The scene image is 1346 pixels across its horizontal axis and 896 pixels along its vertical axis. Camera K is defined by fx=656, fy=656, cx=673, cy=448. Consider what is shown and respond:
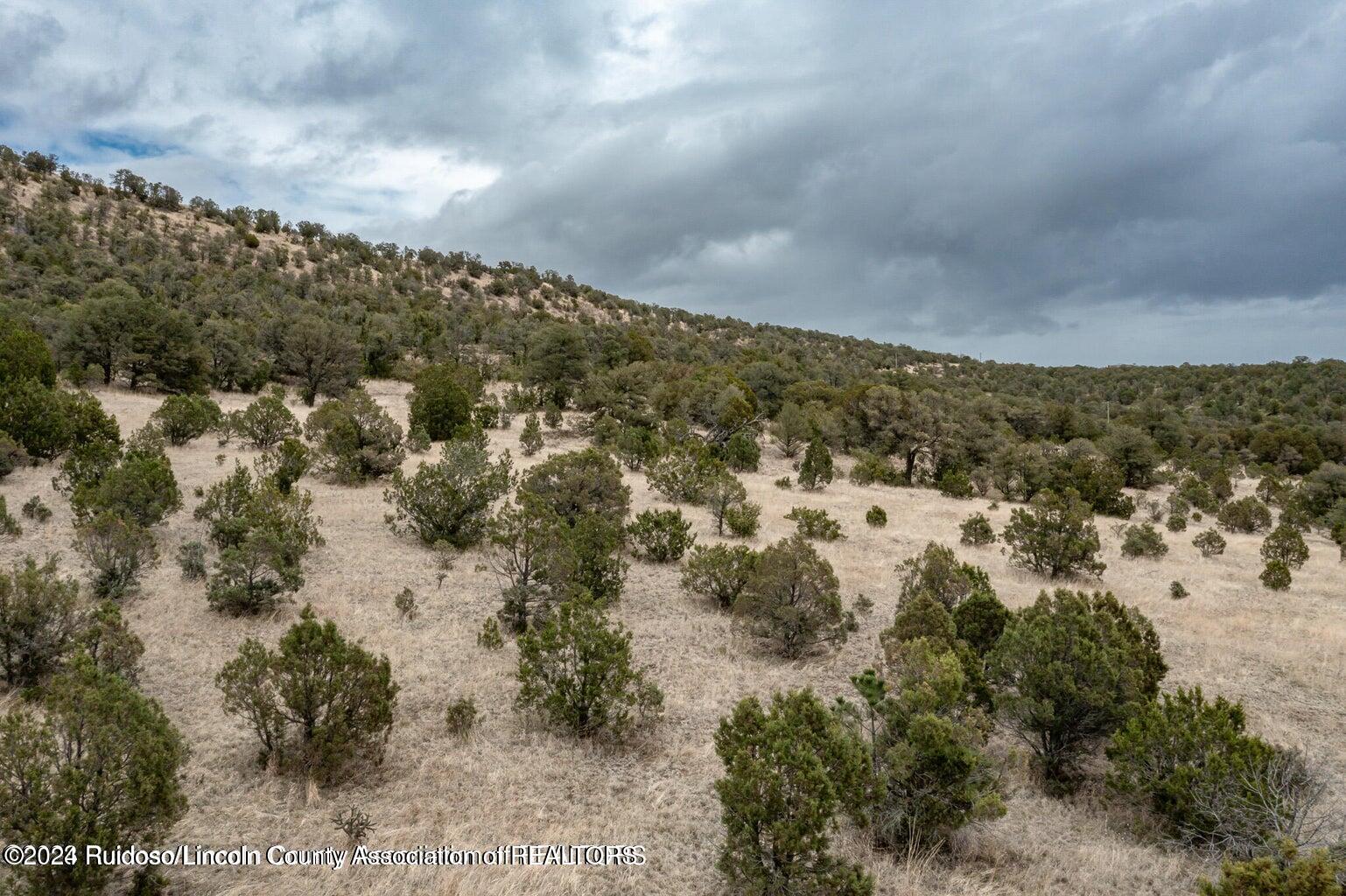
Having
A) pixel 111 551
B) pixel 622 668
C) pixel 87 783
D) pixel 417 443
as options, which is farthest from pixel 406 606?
pixel 417 443

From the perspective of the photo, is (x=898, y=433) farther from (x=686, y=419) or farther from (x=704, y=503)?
(x=704, y=503)

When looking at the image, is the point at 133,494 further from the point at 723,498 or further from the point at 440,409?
the point at 440,409

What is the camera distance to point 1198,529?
28.8 m

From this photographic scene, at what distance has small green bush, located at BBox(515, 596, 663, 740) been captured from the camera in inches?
323

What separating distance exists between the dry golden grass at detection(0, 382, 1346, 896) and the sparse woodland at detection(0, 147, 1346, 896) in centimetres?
5

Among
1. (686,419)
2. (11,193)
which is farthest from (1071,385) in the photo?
(11,193)

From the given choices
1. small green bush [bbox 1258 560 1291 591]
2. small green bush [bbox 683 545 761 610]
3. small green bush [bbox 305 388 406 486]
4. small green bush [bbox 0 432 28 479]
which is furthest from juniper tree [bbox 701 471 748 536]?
small green bush [bbox 0 432 28 479]

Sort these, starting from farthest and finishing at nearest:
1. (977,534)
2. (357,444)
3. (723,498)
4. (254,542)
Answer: (357,444) < (977,534) < (723,498) < (254,542)

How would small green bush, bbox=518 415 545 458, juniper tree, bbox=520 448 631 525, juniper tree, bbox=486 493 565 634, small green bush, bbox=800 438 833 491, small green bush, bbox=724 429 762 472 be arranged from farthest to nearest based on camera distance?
small green bush, bbox=724 429 762 472 < small green bush, bbox=800 438 833 491 < small green bush, bbox=518 415 545 458 < juniper tree, bbox=520 448 631 525 < juniper tree, bbox=486 493 565 634

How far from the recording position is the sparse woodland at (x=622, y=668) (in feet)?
18.3

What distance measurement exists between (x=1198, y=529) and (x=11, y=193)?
91.4 metres

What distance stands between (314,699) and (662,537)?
1025 centimetres

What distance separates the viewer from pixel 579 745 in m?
8.08

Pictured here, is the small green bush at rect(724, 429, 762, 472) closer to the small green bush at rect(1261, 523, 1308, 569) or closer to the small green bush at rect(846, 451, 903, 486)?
the small green bush at rect(846, 451, 903, 486)
